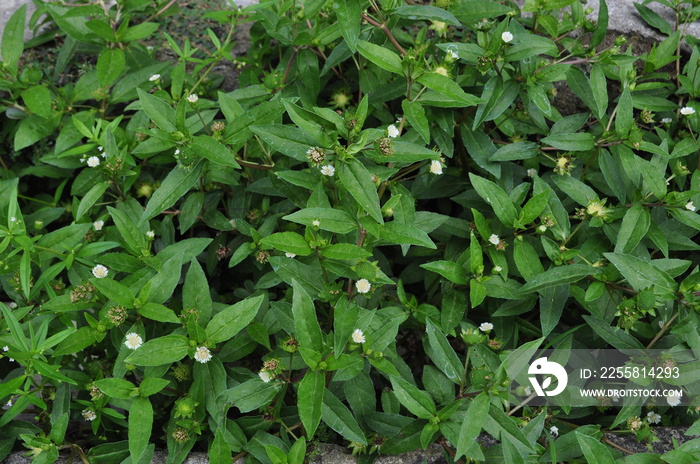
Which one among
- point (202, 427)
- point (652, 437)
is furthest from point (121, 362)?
point (652, 437)

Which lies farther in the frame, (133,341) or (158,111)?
(158,111)

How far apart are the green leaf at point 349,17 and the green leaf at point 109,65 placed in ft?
4.69

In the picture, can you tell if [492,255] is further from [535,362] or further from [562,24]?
[562,24]

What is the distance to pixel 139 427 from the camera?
7.06 ft

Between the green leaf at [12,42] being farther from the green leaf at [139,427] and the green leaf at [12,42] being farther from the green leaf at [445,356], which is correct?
the green leaf at [445,356]

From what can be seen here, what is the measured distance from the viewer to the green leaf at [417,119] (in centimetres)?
244

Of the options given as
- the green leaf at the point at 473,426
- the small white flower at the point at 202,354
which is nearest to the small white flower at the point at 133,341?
the small white flower at the point at 202,354

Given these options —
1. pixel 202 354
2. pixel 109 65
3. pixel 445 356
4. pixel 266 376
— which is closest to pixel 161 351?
pixel 202 354

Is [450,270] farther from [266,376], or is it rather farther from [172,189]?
[172,189]

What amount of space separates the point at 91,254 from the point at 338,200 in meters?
1.19

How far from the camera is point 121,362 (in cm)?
235

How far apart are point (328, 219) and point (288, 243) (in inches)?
7.4

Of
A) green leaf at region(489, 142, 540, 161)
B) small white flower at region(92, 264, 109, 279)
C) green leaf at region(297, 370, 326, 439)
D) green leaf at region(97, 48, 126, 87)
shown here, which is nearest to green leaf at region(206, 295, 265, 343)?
green leaf at region(297, 370, 326, 439)

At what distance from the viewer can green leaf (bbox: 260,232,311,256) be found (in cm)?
224
